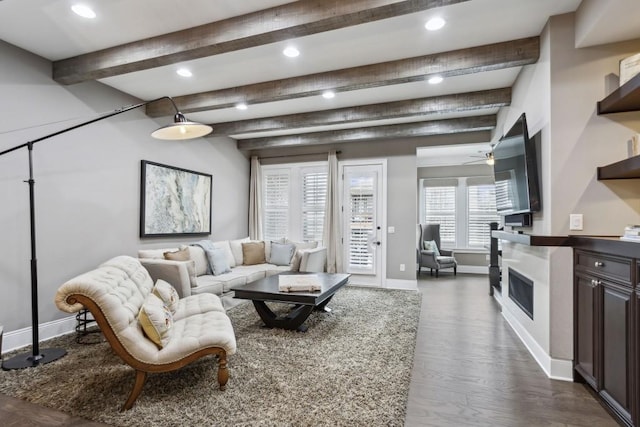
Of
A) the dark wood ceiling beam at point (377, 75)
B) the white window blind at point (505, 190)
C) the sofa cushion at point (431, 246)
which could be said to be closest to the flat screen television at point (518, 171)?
the white window blind at point (505, 190)

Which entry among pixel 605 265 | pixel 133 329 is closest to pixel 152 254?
pixel 133 329

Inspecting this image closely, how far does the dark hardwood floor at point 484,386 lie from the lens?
6.48 feet

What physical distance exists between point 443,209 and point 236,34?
6577mm

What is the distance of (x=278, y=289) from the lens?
345 cm

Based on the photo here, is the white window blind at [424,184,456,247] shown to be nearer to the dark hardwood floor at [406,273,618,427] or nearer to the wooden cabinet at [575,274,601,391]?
the dark hardwood floor at [406,273,618,427]

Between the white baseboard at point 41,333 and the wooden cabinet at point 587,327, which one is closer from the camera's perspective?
the wooden cabinet at point 587,327

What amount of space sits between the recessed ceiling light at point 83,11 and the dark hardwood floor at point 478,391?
2829mm

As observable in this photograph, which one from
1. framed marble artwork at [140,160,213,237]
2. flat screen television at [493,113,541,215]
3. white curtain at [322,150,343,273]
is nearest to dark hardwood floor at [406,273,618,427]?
flat screen television at [493,113,541,215]

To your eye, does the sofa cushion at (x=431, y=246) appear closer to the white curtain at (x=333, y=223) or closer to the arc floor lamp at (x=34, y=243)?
the white curtain at (x=333, y=223)

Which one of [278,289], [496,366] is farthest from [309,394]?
[496,366]

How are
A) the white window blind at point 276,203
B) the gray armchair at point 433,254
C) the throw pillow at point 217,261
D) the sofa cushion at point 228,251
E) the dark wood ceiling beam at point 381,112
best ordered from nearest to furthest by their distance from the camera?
the dark wood ceiling beam at point 381,112, the throw pillow at point 217,261, the sofa cushion at point 228,251, the white window blind at point 276,203, the gray armchair at point 433,254

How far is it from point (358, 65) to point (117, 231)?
136 inches

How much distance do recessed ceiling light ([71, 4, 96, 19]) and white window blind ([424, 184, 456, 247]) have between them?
7.06m

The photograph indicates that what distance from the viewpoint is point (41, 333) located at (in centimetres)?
316
